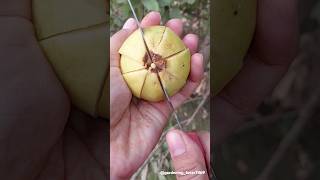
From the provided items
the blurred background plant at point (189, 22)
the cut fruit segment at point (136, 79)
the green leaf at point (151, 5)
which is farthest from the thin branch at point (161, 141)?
the green leaf at point (151, 5)

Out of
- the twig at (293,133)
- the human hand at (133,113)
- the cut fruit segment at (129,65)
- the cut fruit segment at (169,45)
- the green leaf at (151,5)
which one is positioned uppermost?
the green leaf at (151,5)

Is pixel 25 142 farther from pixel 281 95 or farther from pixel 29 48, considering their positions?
pixel 281 95

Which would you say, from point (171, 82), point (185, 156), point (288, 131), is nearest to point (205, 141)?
point (185, 156)

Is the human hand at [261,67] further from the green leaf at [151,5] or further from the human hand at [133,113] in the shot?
the green leaf at [151,5]

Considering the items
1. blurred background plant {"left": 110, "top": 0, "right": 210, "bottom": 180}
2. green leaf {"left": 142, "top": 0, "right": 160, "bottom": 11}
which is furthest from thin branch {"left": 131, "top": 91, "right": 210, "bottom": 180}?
green leaf {"left": 142, "top": 0, "right": 160, "bottom": 11}

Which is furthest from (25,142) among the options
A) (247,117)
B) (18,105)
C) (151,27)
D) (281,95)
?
(281,95)

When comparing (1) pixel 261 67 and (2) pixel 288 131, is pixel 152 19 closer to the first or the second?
(1) pixel 261 67
